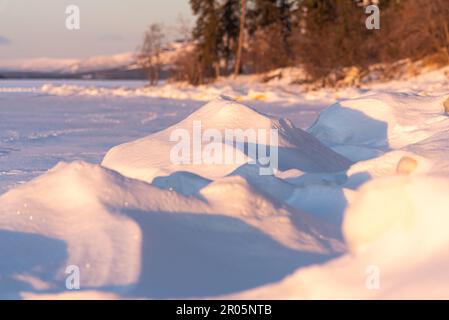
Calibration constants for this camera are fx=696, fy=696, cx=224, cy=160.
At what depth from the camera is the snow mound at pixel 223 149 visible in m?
5.05

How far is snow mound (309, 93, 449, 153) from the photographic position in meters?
7.14

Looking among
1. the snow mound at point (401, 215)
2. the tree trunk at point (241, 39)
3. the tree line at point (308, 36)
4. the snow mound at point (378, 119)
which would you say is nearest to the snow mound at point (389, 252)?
the snow mound at point (401, 215)

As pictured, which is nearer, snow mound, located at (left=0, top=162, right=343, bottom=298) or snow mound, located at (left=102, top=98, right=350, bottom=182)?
snow mound, located at (left=0, top=162, right=343, bottom=298)

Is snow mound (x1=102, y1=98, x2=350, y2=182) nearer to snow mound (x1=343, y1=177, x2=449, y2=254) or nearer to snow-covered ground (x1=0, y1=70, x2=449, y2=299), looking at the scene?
snow-covered ground (x1=0, y1=70, x2=449, y2=299)

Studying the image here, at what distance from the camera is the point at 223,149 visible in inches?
205

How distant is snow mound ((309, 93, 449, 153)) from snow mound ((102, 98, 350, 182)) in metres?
1.35

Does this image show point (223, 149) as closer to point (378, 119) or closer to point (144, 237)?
point (144, 237)

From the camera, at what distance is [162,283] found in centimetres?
284

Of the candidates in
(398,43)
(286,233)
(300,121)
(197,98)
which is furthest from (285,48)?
(286,233)

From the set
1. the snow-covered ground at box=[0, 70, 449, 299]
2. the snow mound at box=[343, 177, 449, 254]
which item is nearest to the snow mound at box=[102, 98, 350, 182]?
the snow-covered ground at box=[0, 70, 449, 299]

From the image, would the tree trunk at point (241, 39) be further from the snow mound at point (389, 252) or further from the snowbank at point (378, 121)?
the snow mound at point (389, 252)

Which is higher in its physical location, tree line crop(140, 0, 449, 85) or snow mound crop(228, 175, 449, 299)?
tree line crop(140, 0, 449, 85)
